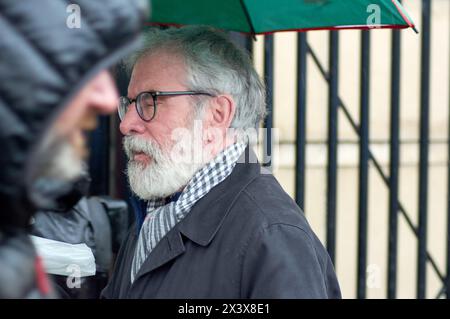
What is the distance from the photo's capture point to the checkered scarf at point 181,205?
6.94ft

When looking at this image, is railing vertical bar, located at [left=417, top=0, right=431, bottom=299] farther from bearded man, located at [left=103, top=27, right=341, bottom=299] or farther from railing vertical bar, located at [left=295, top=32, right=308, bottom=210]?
bearded man, located at [left=103, top=27, right=341, bottom=299]

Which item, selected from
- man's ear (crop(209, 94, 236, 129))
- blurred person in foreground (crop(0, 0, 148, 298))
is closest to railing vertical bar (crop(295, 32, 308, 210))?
man's ear (crop(209, 94, 236, 129))

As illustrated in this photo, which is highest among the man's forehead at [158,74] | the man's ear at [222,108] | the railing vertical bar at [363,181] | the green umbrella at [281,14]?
the green umbrella at [281,14]

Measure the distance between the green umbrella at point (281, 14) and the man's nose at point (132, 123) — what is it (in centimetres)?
63

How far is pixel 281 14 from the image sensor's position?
106 inches

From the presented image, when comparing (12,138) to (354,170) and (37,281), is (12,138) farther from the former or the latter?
(354,170)

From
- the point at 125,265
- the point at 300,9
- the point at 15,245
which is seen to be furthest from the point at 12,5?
the point at 300,9

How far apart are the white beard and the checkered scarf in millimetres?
45

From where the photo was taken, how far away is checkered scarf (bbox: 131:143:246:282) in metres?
2.12

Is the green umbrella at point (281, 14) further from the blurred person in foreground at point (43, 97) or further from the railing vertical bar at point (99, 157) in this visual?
the blurred person in foreground at point (43, 97)

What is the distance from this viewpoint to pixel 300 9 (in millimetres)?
2580

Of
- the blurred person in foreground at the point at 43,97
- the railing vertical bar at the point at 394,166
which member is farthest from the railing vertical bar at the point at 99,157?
the blurred person in foreground at the point at 43,97

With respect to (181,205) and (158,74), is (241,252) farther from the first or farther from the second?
(158,74)

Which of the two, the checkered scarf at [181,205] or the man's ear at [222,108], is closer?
the checkered scarf at [181,205]
